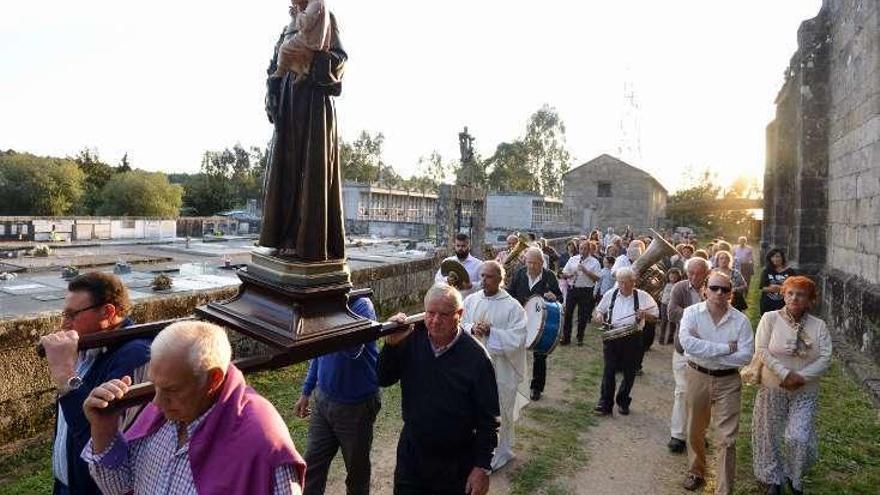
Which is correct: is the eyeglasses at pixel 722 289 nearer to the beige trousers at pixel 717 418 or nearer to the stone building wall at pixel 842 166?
the beige trousers at pixel 717 418

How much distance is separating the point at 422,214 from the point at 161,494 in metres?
44.6

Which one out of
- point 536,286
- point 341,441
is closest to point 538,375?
point 536,286

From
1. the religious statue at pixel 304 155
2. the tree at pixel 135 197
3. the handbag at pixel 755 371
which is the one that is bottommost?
the handbag at pixel 755 371

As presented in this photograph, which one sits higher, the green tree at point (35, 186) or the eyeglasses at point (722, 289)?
the green tree at point (35, 186)

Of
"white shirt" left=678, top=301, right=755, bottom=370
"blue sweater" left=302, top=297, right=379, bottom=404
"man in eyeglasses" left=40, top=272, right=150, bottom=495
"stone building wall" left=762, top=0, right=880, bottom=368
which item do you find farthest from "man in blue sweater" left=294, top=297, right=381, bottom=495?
"stone building wall" left=762, top=0, right=880, bottom=368

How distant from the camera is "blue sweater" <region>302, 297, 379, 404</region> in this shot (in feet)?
11.5

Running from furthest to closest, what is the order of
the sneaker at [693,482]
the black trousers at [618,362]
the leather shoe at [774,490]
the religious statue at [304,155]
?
the black trousers at [618,362], the sneaker at [693,482], the leather shoe at [774,490], the religious statue at [304,155]

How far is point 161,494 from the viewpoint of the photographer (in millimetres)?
1735

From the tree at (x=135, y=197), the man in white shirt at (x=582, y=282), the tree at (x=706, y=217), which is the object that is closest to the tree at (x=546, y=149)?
the tree at (x=706, y=217)

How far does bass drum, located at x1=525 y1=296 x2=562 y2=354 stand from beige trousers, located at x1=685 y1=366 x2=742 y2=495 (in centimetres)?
158

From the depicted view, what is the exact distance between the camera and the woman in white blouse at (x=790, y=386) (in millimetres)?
4242

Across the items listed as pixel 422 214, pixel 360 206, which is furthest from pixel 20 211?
pixel 422 214

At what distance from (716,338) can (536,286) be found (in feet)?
8.00

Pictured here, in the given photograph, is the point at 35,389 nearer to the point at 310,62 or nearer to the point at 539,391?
the point at 310,62
